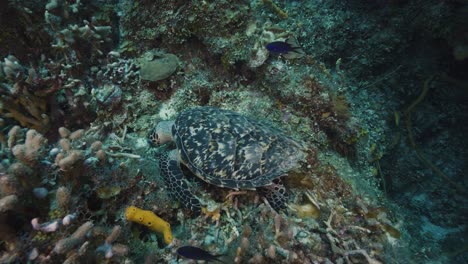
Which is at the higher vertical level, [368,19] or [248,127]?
[368,19]

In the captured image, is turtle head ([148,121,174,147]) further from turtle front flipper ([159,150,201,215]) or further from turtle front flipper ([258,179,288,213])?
turtle front flipper ([258,179,288,213])

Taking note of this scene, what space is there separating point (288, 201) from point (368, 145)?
2.34 metres

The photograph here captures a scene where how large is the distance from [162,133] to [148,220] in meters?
1.23

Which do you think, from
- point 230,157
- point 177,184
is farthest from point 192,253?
point 230,157

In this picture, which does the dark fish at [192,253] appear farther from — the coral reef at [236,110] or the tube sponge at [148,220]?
the tube sponge at [148,220]

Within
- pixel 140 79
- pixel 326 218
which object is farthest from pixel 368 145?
pixel 140 79

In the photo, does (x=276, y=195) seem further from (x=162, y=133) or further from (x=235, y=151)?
(x=162, y=133)

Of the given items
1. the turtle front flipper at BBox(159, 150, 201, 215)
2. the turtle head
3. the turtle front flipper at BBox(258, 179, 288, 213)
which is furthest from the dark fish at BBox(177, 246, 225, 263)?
the turtle head

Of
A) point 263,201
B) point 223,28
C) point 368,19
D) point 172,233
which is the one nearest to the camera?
point 172,233

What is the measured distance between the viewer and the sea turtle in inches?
114

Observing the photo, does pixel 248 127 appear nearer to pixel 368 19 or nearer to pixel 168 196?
pixel 168 196

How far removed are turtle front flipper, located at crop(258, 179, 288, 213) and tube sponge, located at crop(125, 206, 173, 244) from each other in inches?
49.0

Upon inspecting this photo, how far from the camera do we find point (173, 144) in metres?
3.60

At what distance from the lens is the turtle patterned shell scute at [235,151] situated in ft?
9.59
